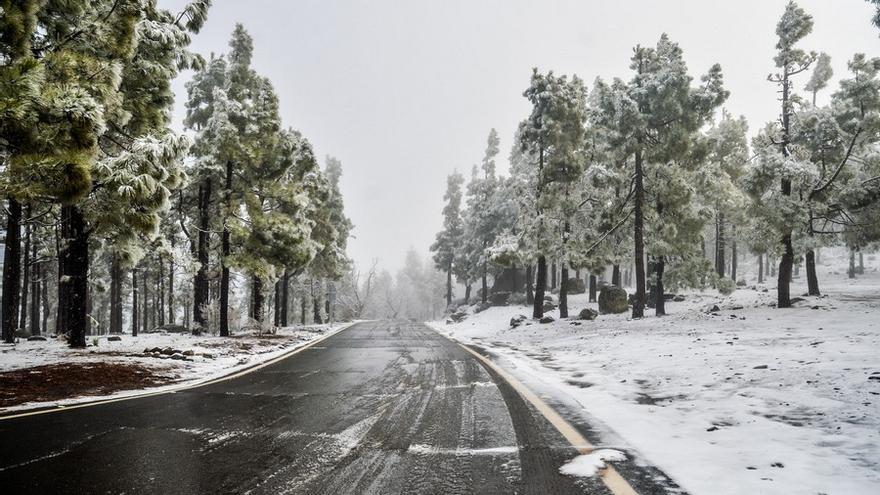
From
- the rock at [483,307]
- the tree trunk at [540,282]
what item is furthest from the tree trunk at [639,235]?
the rock at [483,307]

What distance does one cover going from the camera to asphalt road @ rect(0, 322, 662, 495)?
294 cm

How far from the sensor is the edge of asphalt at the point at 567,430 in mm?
2871

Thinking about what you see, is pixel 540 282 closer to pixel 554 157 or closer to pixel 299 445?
pixel 554 157

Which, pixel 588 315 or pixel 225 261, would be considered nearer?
pixel 225 261

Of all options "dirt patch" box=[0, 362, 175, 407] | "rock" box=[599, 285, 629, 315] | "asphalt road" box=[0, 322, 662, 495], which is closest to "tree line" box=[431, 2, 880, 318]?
"rock" box=[599, 285, 629, 315]

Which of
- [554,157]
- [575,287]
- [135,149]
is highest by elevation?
[554,157]

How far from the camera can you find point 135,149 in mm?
8617

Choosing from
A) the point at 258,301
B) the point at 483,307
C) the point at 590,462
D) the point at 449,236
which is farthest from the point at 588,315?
the point at 449,236

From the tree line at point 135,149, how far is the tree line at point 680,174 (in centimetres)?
1110

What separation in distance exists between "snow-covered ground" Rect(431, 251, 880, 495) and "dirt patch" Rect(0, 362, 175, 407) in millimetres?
6202

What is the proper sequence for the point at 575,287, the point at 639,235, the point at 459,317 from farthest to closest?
the point at 575,287, the point at 459,317, the point at 639,235

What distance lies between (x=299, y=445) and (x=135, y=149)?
7.37 metres

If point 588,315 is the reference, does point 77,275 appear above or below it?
above

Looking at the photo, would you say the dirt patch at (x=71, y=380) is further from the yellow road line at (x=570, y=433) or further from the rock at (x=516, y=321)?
the rock at (x=516, y=321)
